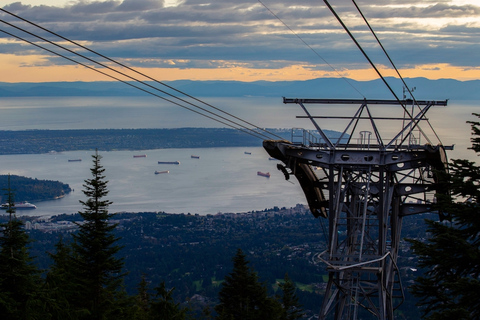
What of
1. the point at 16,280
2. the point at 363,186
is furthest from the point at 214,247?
the point at 16,280

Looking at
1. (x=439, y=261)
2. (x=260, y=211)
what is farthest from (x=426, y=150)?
(x=260, y=211)

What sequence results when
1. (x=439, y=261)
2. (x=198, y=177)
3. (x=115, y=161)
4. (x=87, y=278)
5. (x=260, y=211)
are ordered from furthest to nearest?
(x=115, y=161), (x=198, y=177), (x=260, y=211), (x=87, y=278), (x=439, y=261)

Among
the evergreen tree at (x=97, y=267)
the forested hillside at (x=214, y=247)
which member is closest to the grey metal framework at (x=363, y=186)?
the evergreen tree at (x=97, y=267)

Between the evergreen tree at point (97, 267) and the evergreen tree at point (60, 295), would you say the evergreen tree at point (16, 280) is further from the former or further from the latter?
the evergreen tree at point (97, 267)

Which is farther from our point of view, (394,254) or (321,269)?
(321,269)

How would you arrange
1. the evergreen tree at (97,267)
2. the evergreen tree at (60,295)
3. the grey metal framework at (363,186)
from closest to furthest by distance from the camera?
the evergreen tree at (60,295)
the grey metal framework at (363,186)
the evergreen tree at (97,267)

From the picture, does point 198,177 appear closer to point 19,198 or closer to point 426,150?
point 19,198
